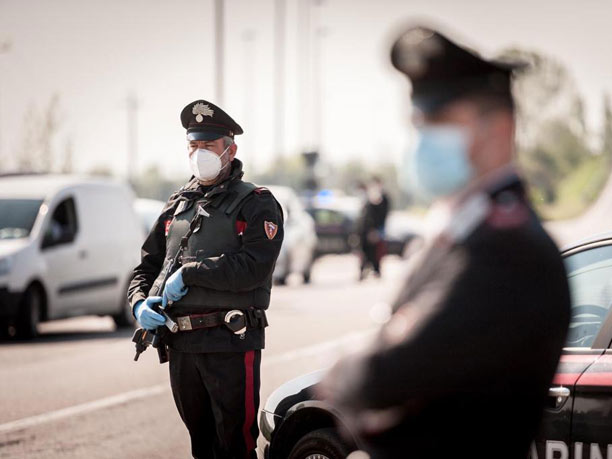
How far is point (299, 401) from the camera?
501 centimetres

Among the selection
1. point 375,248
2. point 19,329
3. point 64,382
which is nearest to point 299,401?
point 64,382

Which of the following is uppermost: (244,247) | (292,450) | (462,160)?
(462,160)

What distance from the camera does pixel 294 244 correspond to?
2253 centimetres

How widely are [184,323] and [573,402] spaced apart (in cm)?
156

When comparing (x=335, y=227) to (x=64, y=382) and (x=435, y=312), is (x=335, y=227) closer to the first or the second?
(x=64, y=382)

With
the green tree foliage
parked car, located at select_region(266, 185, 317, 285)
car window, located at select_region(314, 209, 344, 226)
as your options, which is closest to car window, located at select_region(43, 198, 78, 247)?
parked car, located at select_region(266, 185, 317, 285)

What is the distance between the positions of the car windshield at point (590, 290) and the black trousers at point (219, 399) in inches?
50.6

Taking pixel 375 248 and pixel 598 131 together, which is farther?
pixel 598 131

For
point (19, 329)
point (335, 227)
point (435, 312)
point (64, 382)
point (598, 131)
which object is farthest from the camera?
point (598, 131)

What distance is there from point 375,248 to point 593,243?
1853 cm

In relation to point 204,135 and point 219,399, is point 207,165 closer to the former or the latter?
point 204,135

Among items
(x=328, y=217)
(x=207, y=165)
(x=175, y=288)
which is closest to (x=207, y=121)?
(x=207, y=165)

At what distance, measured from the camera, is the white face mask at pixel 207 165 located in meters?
4.91

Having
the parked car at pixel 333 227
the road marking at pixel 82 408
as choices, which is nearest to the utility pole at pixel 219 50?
the parked car at pixel 333 227
